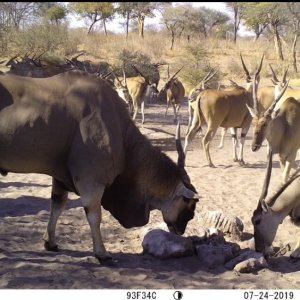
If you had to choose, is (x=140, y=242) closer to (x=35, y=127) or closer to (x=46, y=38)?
(x=35, y=127)

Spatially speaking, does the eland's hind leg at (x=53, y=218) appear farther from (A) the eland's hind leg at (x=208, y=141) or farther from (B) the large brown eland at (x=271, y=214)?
(A) the eland's hind leg at (x=208, y=141)

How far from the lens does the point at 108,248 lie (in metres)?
5.45

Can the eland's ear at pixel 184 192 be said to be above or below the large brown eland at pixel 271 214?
above

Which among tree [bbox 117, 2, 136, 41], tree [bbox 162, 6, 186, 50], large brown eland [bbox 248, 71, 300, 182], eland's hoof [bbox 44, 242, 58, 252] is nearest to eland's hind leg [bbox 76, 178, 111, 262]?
eland's hoof [bbox 44, 242, 58, 252]

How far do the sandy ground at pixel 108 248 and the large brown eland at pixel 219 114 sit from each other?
1866mm

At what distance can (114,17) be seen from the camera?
128 ft

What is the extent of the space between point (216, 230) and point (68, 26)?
29.6m

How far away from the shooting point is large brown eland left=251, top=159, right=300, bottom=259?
17.1ft

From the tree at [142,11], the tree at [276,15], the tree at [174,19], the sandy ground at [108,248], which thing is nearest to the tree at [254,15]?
the tree at [276,15]

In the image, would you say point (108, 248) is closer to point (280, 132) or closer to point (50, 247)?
point (50, 247)

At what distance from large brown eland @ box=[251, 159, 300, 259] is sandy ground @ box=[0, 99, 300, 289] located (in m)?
0.21

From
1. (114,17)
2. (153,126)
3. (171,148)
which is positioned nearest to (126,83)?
(153,126)

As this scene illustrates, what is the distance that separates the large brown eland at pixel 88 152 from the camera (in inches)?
169

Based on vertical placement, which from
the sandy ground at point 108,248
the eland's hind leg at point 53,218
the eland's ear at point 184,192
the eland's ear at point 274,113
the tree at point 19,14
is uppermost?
the tree at point 19,14
